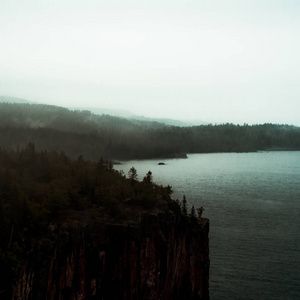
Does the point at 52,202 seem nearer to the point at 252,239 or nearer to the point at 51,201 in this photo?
the point at 51,201

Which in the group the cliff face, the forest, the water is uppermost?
the forest

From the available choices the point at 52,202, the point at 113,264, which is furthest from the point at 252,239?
the point at 52,202

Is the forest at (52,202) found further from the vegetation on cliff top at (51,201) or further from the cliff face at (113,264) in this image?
the cliff face at (113,264)

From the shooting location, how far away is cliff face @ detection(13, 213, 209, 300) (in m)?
16.3

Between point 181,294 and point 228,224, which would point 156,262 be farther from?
point 228,224

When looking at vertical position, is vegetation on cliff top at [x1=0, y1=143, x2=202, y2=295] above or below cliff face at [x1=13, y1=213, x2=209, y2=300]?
above

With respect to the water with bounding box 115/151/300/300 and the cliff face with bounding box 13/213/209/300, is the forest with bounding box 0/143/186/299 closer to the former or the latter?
the cliff face with bounding box 13/213/209/300

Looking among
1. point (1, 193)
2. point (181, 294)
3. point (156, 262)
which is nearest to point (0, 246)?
point (1, 193)

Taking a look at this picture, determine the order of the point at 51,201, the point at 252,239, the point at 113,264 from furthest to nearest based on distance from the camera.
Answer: the point at 252,239 → the point at 51,201 → the point at 113,264

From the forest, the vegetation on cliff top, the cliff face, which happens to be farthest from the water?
the vegetation on cliff top

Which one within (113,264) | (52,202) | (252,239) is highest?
(52,202)

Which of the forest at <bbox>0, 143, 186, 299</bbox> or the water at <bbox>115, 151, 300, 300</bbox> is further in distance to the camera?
the water at <bbox>115, 151, 300, 300</bbox>

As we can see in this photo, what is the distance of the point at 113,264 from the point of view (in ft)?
61.4

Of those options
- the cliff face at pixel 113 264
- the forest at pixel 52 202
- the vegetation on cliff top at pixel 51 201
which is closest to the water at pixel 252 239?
the cliff face at pixel 113 264
